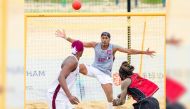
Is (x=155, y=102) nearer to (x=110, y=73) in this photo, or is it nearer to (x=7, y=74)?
(x=110, y=73)

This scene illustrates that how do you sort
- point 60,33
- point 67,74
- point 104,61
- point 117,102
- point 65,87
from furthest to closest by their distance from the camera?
point 60,33 → point 104,61 → point 117,102 → point 67,74 → point 65,87

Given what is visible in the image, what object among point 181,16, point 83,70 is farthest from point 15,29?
point 181,16

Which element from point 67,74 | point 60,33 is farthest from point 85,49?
point 67,74

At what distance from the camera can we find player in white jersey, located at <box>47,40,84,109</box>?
889 centimetres

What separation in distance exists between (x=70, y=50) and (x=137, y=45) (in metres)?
1.10

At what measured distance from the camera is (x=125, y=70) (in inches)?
375

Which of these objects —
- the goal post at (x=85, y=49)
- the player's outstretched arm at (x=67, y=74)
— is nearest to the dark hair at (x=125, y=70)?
the goal post at (x=85, y=49)

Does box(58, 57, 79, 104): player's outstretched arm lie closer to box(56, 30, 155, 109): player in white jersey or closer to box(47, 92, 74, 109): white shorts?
box(47, 92, 74, 109): white shorts

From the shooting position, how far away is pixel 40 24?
405 inches

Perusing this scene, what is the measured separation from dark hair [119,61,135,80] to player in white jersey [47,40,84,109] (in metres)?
0.70

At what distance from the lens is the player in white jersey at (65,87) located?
8.89m

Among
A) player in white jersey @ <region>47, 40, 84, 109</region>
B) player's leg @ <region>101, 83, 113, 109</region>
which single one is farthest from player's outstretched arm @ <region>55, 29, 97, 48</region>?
player's leg @ <region>101, 83, 113, 109</region>

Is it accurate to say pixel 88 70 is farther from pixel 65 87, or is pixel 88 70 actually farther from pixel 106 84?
pixel 65 87

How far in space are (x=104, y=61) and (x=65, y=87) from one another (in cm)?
108
